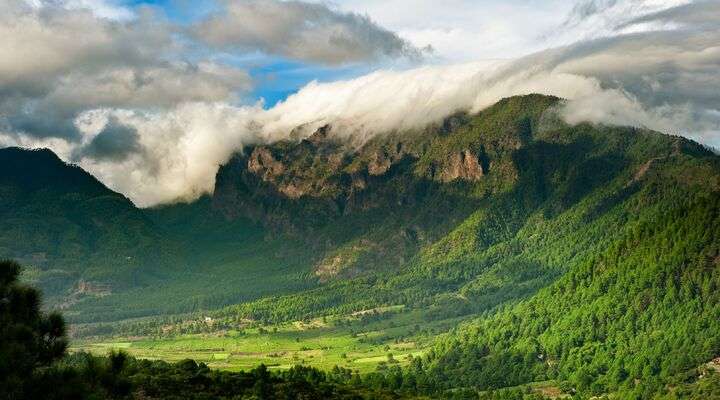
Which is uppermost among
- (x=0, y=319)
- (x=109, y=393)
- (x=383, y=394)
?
(x=0, y=319)

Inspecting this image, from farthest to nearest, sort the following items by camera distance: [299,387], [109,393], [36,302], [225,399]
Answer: [299,387], [225,399], [109,393], [36,302]

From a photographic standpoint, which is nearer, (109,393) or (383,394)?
(109,393)

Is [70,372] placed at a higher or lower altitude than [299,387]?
higher

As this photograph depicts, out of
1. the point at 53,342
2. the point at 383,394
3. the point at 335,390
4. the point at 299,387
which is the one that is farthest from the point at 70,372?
the point at 383,394

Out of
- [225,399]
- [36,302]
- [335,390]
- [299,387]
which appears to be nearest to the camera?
[36,302]

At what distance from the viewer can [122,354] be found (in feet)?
163

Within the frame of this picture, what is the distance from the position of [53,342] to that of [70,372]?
1991mm

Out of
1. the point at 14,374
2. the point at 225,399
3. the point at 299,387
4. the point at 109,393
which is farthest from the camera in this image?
the point at 299,387

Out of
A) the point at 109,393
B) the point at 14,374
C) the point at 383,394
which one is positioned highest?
the point at 14,374

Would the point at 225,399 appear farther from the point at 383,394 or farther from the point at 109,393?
the point at 109,393

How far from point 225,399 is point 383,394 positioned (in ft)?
167

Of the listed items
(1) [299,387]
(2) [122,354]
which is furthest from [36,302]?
(1) [299,387]

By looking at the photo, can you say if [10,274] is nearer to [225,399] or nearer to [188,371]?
[225,399]

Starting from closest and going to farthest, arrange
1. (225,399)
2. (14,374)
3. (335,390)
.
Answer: (14,374)
(225,399)
(335,390)
